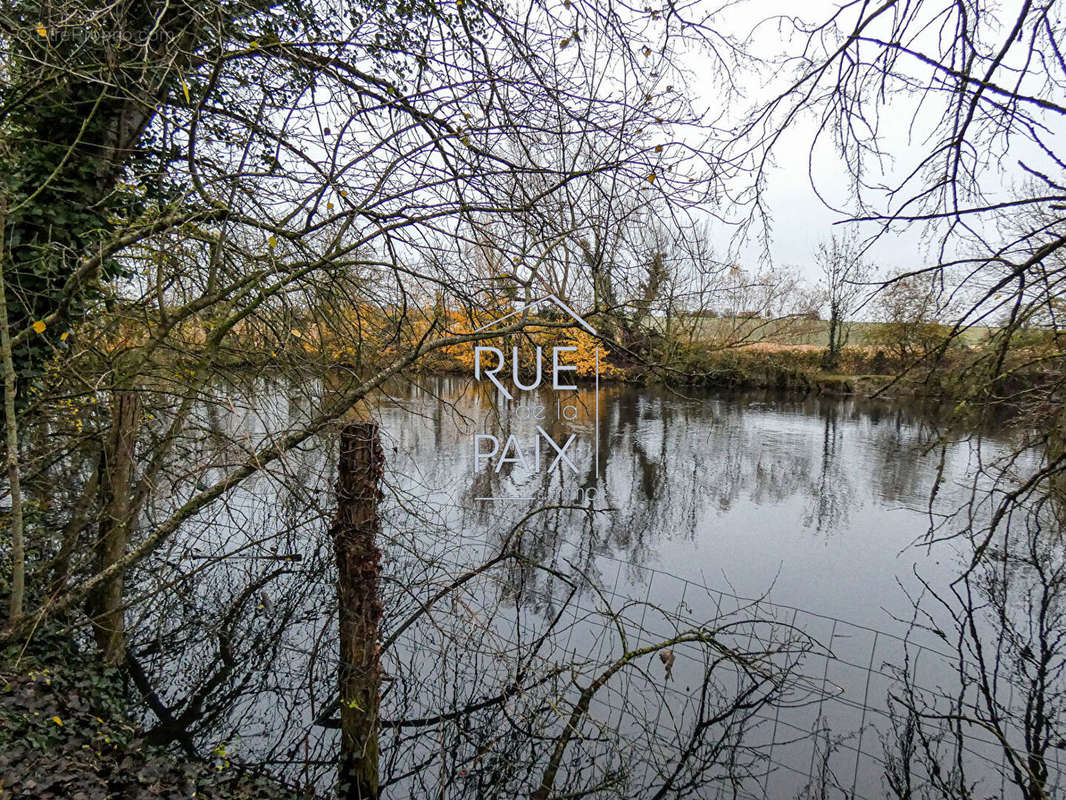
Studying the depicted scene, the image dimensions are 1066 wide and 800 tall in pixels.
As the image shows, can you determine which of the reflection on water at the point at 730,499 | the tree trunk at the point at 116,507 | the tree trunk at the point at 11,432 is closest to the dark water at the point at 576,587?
the reflection on water at the point at 730,499

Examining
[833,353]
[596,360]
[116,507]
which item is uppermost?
[833,353]

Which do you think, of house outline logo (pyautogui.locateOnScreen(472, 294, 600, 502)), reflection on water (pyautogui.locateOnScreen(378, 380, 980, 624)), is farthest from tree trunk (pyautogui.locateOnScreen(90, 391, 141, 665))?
house outline logo (pyautogui.locateOnScreen(472, 294, 600, 502))

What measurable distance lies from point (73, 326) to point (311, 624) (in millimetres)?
2616

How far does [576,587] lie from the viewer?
369 centimetres

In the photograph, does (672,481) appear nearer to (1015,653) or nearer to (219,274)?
(1015,653)

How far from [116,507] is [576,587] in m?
2.66

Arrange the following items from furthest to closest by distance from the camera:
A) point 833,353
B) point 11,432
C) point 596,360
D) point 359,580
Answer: point 833,353 < point 596,360 < point 359,580 < point 11,432

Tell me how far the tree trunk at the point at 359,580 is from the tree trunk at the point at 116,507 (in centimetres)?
131

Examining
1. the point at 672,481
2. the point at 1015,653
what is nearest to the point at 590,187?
the point at 1015,653

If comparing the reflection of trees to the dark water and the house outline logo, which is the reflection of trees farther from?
the house outline logo

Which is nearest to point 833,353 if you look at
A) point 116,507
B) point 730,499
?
point 730,499

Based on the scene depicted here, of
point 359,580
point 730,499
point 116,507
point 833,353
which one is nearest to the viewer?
point 359,580

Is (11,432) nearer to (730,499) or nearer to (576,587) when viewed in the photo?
(576,587)

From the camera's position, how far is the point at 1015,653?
15.9ft
